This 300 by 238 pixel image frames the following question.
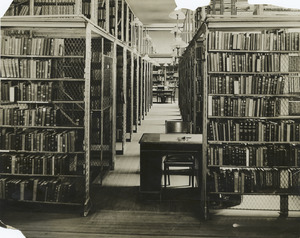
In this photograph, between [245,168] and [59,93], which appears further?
[59,93]

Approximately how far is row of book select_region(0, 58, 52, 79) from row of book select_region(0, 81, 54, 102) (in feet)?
0.42

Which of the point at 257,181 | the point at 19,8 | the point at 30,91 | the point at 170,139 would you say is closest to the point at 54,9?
the point at 19,8

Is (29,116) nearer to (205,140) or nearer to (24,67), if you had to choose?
(24,67)

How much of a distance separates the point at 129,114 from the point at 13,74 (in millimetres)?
5658

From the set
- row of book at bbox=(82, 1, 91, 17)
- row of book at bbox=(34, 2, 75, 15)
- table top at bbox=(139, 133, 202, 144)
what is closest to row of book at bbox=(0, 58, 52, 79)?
table top at bbox=(139, 133, 202, 144)

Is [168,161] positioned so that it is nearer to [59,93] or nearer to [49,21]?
[59,93]

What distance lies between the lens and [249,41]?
5004mm

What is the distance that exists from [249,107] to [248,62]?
1.86 ft

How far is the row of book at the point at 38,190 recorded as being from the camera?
16.3 feet

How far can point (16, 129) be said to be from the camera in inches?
203

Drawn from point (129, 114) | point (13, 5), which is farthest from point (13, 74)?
point (129, 114)

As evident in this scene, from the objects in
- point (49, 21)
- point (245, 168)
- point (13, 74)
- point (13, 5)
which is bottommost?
point (245, 168)

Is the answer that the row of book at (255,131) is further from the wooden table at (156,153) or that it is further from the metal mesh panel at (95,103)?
the metal mesh panel at (95,103)

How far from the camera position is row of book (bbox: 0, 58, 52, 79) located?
16.4ft
